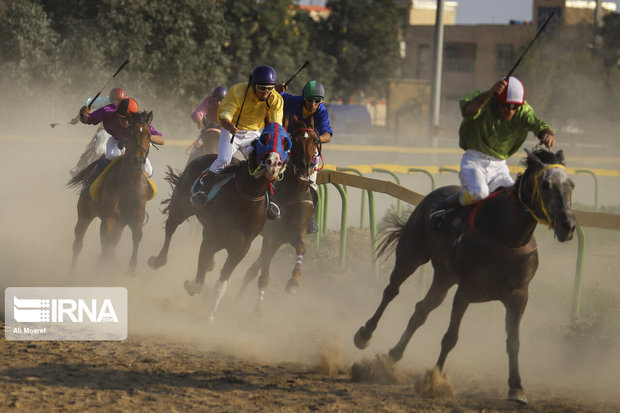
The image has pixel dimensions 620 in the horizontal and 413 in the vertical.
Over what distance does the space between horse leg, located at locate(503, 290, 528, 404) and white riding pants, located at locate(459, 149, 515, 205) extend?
942 millimetres

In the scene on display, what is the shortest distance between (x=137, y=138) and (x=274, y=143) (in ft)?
9.77

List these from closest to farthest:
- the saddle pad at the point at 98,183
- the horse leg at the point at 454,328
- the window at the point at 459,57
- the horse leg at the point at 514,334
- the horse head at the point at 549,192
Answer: the horse head at the point at 549,192 < the horse leg at the point at 514,334 < the horse leg at the point at 454,328 < the saddle pad at the point at 98,183 < the window at the point at 459,57

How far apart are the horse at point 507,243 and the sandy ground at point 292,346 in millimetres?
564

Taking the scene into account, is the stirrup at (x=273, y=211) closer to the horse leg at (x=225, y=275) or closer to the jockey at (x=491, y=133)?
the horse leg at (x=225, y=275)

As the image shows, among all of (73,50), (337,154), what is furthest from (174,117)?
(337,154)

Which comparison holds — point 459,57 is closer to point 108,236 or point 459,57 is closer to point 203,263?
point 108,236

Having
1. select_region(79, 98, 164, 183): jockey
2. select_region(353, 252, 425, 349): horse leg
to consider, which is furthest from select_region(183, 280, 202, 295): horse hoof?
select_region(79, 98, 164, 183): jockey

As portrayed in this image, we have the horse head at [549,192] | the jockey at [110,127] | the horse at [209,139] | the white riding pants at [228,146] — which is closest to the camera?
the horse head at [549,192]

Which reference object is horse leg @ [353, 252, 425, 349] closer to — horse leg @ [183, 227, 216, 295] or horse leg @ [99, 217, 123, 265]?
horse leg @ [183, 227, 216, 295]

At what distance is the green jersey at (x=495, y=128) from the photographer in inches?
306

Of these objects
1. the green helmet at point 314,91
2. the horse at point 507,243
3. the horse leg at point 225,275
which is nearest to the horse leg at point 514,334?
the horse at point 507,243

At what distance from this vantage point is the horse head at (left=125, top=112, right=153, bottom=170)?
36.4ft

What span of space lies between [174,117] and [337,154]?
1071 cm

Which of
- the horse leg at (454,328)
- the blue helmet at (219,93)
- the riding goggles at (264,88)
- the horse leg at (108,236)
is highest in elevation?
the blue helmet at (219,93)
